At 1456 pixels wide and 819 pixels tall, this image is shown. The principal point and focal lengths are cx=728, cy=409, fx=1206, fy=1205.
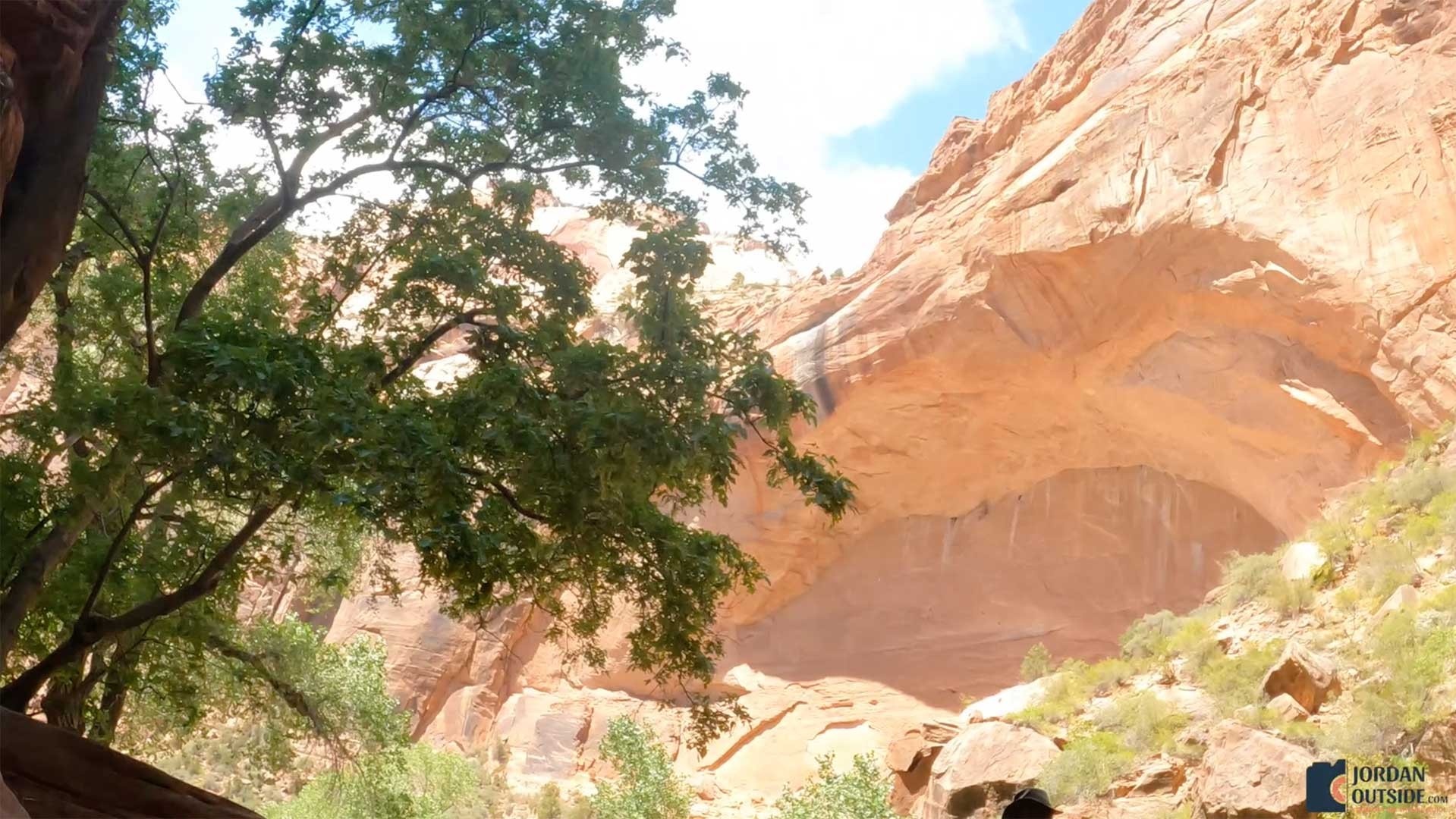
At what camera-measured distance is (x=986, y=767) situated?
575 inches

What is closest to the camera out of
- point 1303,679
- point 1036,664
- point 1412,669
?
point 1412,669

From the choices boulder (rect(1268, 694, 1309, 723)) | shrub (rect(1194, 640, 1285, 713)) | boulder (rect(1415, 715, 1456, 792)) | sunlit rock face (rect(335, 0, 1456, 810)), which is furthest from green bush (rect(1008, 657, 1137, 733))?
boulder (rect(1415, 715, 1456, 792))

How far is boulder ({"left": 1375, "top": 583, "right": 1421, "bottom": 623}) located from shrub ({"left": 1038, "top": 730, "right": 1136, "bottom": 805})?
323 centimetres

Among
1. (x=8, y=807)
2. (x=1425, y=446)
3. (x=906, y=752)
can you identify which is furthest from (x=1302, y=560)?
(x=8, y=807)

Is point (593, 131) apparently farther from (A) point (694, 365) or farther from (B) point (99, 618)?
(B) point (99, 618)

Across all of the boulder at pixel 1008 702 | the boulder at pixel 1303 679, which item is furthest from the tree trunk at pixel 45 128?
the boulder at pixel 1008 702

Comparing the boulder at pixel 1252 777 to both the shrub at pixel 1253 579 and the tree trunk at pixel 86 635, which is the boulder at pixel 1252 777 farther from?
the tree trunk at pixel 86 635

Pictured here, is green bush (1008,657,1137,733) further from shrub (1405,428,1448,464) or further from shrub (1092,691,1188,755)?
shrub (1405,428,1448,464)

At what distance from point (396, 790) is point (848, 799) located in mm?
6688

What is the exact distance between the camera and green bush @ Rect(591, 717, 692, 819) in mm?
18812

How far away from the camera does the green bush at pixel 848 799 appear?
1563cm

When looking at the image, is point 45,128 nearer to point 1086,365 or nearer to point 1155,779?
point 1155,779

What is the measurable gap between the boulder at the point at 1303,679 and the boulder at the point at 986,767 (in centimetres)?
267

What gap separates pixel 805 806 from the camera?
16.3 metres
